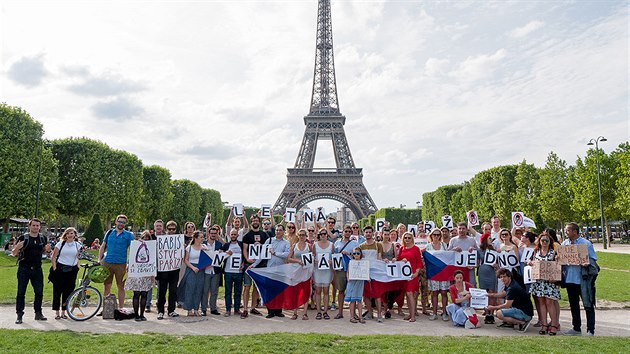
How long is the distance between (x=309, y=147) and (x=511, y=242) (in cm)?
6987

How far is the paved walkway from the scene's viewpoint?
948 centimetres

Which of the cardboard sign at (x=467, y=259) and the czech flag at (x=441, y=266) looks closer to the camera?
the cardboard sign at (x=467, y=259)

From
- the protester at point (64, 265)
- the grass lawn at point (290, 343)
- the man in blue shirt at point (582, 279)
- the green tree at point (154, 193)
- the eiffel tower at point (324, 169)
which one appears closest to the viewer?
the grass lawn at point (290, 343)

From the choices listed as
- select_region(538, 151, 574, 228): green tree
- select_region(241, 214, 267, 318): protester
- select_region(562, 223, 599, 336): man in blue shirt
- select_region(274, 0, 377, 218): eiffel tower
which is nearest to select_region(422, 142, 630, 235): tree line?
select_region(538, 151, 574, 228): green tree

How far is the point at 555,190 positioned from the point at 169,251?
44154mm

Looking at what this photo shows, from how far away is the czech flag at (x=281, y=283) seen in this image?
11.4 m

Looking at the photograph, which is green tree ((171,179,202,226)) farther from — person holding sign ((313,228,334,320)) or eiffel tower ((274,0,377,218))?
person holding sign ((313,228,334,320))

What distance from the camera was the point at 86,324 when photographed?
10039mm

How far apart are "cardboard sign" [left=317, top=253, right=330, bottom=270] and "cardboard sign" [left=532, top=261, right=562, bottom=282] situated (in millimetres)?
4505

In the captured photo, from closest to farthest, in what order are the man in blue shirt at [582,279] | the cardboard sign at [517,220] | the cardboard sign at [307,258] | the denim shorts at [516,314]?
the man in blue shirt at [582,279] → the denim shorts at [516,314] → the cardboard sign at [307,258] → the cardboard sign at [517,220]

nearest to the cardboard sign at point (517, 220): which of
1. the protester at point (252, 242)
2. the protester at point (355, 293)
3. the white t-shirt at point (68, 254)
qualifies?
the protester at point (355, 293)

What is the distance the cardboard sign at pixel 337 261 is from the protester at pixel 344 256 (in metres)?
0.16

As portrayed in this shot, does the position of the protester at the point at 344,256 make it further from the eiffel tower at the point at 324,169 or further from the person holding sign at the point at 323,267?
the eiffel tower at the point at 324,169

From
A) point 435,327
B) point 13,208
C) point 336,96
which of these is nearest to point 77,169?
point 13,208
